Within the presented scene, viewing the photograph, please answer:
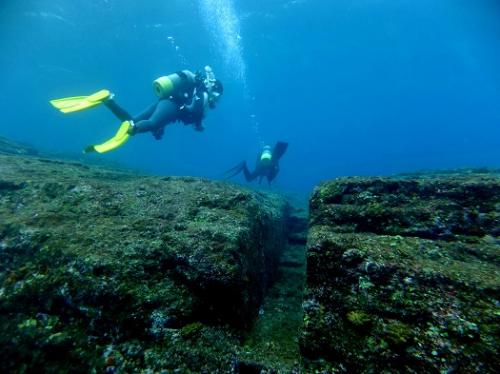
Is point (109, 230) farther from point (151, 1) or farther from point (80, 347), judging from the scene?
point (151, 1)

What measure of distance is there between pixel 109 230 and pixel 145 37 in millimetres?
46817

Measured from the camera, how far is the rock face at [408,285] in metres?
1.69

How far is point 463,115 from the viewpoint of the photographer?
12481 cm

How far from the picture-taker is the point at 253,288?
297 centimetres

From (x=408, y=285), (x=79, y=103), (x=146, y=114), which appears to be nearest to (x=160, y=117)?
(x=146, y=114)

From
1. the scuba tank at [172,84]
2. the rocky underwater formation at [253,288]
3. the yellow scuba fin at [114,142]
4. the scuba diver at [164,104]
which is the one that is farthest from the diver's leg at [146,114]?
the rocky underwater formation at [253,288]

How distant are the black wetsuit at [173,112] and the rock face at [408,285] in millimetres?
6216

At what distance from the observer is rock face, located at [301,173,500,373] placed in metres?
1.69

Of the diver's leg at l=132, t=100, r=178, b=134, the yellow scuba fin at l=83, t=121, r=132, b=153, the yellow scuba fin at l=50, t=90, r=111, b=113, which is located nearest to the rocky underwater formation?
the yellow scuba fin at l=83, t=121, r=132, b=153

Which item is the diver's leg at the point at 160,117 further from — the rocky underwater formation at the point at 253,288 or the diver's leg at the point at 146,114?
the rocky underwater formation at the point at 253,288

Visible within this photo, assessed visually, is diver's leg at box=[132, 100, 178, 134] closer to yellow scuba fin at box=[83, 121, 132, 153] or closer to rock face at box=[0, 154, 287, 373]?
yellow scuba fin at box=[83, 121, 132, 153]

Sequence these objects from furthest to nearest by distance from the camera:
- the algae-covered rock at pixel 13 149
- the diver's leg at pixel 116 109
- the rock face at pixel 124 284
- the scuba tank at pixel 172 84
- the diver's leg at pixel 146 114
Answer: the algae-covered rock at pixel 13 149
the diver's leg at pixel 146 114
the scuba tank at pixel 172 84
the diver's leg at pixel 116 109
the rock face at pixel 124 284

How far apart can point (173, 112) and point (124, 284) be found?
6.88 m

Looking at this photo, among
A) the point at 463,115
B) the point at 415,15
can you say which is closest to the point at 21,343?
the point at 415,15
